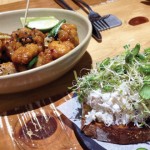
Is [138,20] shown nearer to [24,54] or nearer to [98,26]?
[98,26]

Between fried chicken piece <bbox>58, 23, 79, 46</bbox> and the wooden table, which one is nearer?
the wooden table

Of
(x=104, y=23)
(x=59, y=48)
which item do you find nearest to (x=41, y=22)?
(x=59, y=48)

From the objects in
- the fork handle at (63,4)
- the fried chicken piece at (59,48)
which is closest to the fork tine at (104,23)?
the fork handle at (63,4)

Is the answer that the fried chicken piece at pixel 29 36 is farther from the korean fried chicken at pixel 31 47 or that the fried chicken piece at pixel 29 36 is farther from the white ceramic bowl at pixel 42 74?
the white ceramic bowl at pixel 42 74

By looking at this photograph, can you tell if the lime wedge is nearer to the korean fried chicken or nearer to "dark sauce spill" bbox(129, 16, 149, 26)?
the korean fried chicken

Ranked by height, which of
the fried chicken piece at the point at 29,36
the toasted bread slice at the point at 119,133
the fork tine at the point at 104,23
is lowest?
the fork tine at the point at 104,23

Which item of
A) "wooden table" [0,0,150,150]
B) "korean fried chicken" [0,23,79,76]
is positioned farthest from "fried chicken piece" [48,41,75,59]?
"wooden table" [0,0,150,150]
